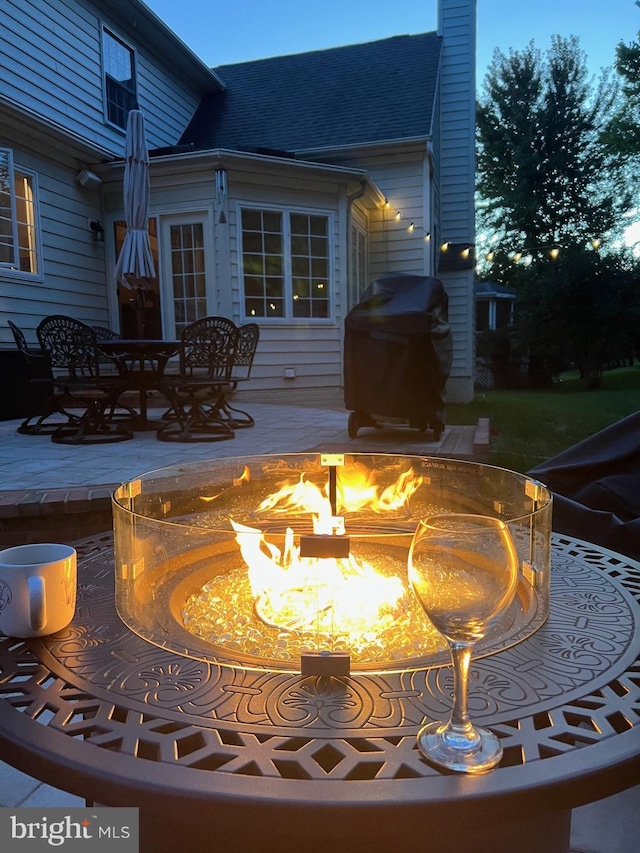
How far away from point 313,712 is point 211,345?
4465 millimetres

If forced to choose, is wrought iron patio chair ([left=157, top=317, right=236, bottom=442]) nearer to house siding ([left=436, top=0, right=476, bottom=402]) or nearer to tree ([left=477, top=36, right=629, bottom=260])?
house siding ([left=436, top=0, right=476, bottom=402])

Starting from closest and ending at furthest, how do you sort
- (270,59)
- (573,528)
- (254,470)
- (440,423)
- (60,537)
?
(254,470) → (573,528) → (60,537) → (440,423) → (270,59)

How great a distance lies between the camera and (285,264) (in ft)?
26.7

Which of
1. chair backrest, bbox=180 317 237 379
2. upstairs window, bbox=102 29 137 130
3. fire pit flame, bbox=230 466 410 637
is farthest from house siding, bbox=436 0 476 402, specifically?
fire pit flame, bbox=230 466 410 637

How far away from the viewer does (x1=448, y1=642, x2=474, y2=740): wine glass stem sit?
2.17 feet

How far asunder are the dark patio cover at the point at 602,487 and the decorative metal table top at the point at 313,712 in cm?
124

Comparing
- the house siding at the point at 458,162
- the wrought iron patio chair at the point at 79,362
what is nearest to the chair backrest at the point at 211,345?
the wrought iron patio chair at the point at 79,362

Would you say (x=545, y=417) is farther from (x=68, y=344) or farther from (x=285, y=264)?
(x=68, y=344)

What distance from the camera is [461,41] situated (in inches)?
401

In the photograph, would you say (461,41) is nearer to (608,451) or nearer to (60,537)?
(608,451)

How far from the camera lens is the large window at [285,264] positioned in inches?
316

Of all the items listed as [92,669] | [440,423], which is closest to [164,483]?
[92,669]

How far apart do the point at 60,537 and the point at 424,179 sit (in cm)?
764

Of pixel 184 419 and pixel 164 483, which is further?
pixel 184 419
